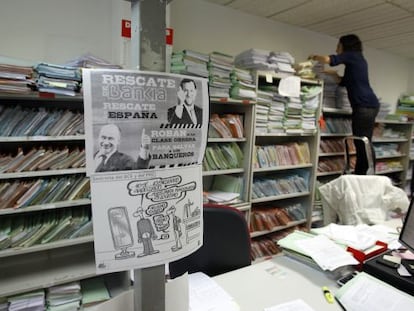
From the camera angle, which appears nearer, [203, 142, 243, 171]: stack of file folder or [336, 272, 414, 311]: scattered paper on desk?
[336, 272, 414, 311]: scattered paper on desk

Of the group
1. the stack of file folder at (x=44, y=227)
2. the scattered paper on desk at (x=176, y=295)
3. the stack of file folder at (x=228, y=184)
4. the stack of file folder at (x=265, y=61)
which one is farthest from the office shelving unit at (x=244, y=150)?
the scattered paper on desk at (x=176, y=295)

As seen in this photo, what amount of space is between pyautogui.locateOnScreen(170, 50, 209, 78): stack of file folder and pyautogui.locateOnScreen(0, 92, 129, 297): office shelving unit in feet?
2.46

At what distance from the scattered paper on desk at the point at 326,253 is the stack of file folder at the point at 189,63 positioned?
1419 millimetres

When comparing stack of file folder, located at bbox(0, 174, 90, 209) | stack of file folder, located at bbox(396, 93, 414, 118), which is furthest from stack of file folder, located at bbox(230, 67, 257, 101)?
stack of file folder, located at bbox(396, 93, 414, 118)

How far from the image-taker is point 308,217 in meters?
3.23

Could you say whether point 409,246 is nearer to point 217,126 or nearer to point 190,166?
point 190,166

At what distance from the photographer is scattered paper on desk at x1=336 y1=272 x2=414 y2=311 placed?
1.08m

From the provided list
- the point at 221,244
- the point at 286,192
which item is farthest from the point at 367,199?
the point at 221,244

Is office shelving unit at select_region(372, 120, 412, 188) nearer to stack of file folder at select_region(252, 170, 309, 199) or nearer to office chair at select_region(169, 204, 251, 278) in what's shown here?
stack of file folder at select_region(252, 170, 309, 199)

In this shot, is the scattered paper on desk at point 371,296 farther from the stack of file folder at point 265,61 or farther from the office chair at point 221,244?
the stack of file folder at point 265,61

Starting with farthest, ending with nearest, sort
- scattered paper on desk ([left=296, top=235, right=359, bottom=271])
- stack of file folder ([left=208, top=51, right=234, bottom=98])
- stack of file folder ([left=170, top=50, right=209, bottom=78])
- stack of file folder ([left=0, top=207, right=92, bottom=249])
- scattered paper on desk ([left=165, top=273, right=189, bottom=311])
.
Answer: stack of file folder ([left=208, top=51, right=234, bottom=98]) < stack of file folder ([left=170, top=50, right=209, bottom=78]) < stack of file folder ([left=0, top=207, right=92, bottom=249]) < scattered paper on desk ([left=296, top=235, right=359, bottom=271]) < scattered paper on desk ([left=165, top=273, right=189, bottom=311])

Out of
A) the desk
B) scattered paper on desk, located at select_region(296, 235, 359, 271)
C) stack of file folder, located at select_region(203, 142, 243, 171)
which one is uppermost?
stack of file folder, located at select_region(203, 142, 243, 171)

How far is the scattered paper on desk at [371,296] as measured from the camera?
108 cm

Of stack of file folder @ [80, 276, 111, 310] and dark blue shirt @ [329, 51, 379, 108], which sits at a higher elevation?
dark blue shirt @ [329, 51, 379, 108]
